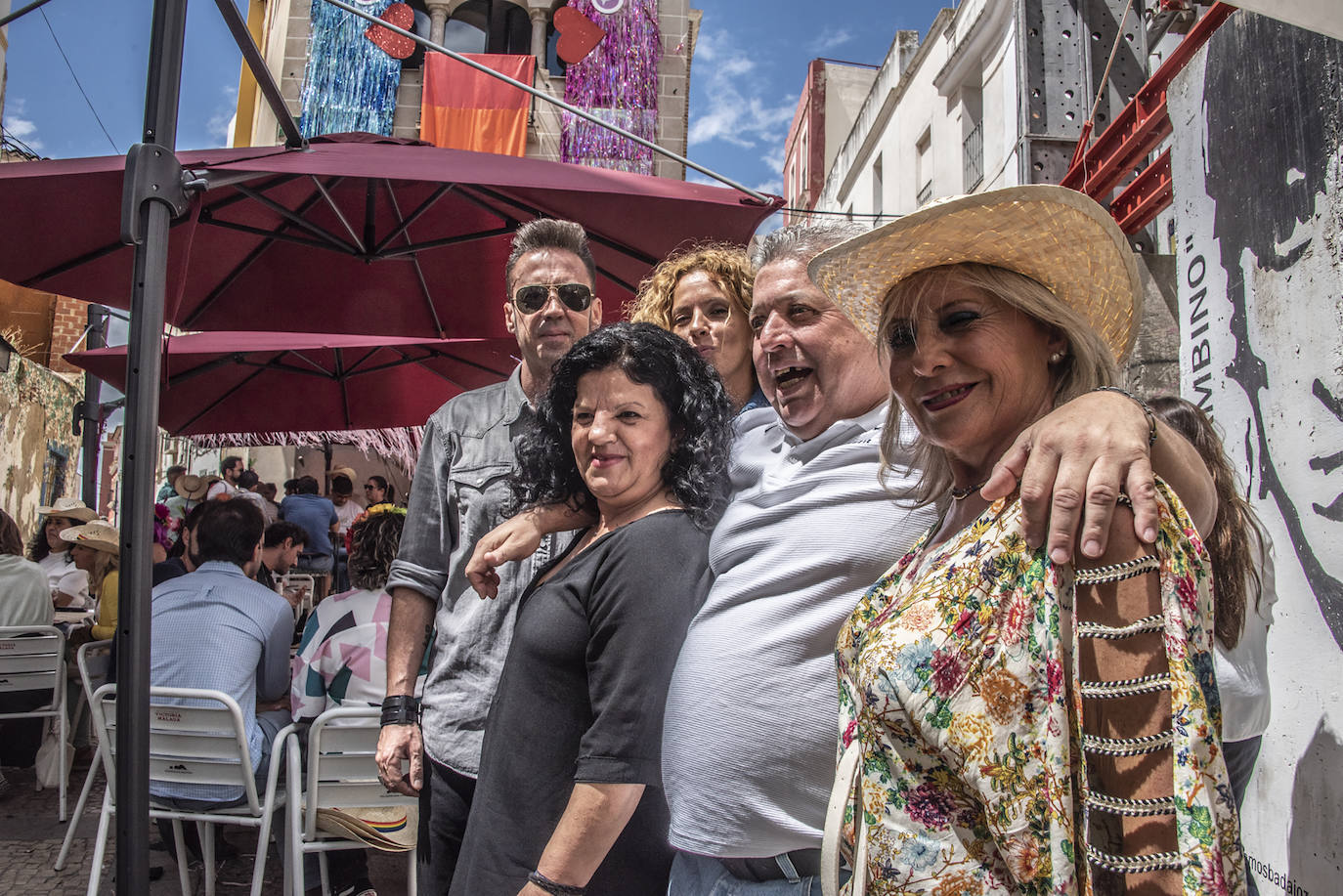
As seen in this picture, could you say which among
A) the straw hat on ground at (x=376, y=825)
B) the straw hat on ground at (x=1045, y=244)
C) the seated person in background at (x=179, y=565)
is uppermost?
the straw hat on ground at (x=1045, y=244)

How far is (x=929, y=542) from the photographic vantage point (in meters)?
1.37

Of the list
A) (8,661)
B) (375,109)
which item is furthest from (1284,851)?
(375,109)

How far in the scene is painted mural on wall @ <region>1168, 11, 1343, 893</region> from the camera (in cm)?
247

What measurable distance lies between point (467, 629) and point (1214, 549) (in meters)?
1.75

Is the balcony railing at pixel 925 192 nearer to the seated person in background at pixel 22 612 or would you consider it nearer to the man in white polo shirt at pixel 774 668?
the seated person in background at pixel 22 612

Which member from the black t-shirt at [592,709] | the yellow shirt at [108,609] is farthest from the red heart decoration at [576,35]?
the black t-shirt at [592,709]

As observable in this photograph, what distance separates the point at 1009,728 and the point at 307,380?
7.00 meters

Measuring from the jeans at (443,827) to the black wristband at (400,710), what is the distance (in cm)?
15

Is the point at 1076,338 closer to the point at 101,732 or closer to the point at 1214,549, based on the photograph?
the point at 1214,549

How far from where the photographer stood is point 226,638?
3770mm

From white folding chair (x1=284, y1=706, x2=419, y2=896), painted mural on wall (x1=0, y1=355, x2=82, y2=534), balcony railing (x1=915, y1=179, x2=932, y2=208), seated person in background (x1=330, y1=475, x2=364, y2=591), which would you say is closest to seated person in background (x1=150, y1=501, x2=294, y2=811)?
white folding chair (x1=284, y1=706, x2=419, y2=896)

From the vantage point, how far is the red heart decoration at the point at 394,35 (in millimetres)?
12586

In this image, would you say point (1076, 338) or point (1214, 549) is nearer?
point (1076, 338)

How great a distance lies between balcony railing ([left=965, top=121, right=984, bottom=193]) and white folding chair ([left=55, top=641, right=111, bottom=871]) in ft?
41.8
